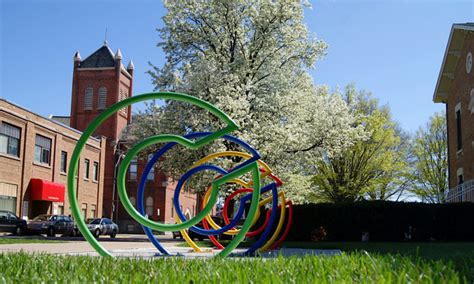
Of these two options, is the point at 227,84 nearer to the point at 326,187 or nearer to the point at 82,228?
the point at 326,187

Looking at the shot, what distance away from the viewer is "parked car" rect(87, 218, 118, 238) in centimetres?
3722

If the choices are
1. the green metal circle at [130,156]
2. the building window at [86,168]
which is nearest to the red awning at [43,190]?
the building window at [86,168]

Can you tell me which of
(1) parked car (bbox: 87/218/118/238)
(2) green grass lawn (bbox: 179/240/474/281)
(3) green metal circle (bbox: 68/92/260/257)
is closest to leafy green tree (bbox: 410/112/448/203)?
(1) parked car (bbox: 87/218/118/238)

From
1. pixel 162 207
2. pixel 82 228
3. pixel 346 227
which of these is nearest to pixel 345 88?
pixel 346 227

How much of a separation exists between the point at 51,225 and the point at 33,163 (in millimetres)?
6342

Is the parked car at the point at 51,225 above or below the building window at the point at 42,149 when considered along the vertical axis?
below

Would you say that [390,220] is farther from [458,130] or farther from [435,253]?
[435,253]

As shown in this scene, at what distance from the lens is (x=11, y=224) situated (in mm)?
33031

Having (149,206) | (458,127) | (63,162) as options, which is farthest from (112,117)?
(458,127)

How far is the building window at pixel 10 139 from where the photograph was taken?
1405 inches

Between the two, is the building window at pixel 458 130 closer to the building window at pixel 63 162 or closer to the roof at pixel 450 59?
the roof at pixel 450 59

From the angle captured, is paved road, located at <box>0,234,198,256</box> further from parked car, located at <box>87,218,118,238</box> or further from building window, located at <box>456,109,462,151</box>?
building window, located at <box>456,109,462,151</box>

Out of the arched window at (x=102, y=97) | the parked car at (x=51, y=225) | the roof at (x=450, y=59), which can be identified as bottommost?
the parked car at (x=51, y=225)

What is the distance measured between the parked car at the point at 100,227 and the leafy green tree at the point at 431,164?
931 inches
